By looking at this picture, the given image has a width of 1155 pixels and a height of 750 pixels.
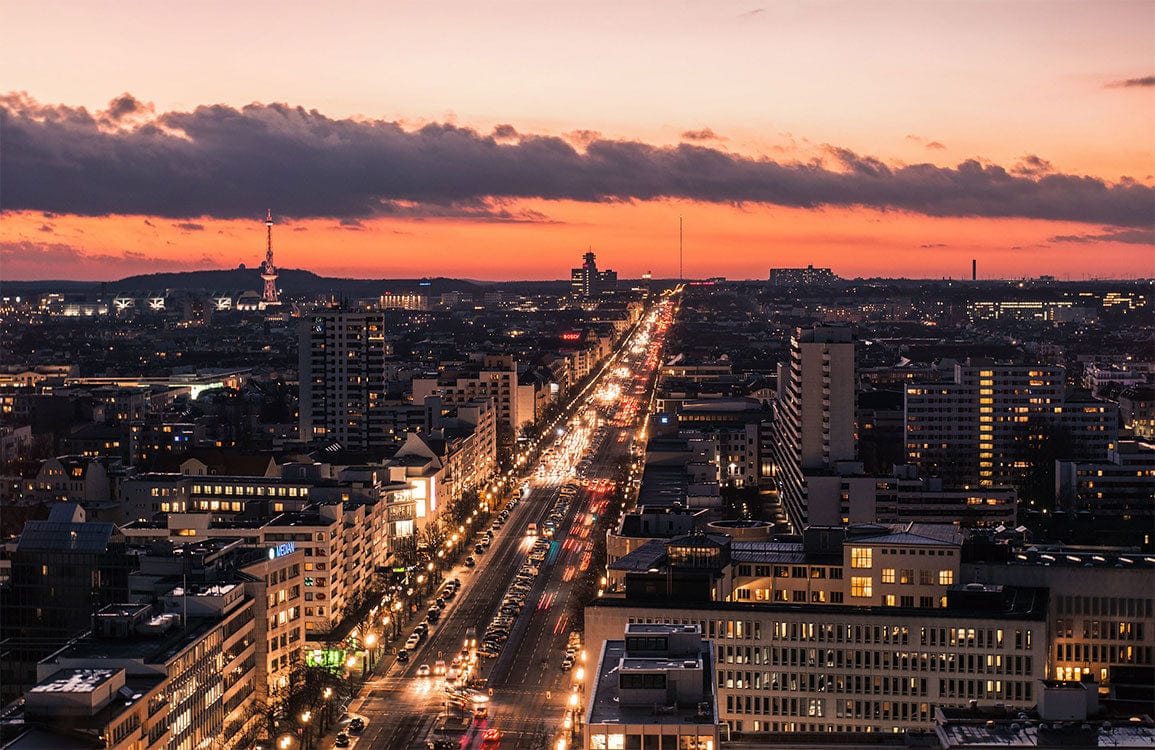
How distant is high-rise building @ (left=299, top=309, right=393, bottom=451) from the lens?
81375mm

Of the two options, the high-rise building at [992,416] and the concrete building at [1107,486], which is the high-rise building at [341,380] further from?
the concrete building at [1107,486]

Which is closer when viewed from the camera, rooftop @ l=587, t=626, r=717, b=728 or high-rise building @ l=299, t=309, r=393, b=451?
rooftop @ l=587, t=626, r=717, b=728

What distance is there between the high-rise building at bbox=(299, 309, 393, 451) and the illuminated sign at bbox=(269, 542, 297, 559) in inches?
1572

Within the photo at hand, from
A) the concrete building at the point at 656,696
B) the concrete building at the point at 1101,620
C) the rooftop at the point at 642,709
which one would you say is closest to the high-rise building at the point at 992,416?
the concrete building at the point at 1101,620

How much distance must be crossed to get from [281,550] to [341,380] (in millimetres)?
41428

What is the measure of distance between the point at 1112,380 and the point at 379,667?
84.7m

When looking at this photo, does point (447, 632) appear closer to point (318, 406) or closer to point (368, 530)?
point (368, 530)

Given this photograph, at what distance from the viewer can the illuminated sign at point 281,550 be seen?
131ft

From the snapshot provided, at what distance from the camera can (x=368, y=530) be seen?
5138 cm

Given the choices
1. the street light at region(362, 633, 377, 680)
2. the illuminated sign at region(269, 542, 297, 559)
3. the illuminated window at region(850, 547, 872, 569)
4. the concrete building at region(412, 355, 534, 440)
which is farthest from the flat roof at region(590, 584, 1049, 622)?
the concrete building at region(412, 355, 534, 440)

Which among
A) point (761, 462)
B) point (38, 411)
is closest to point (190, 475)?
point (761, 462)

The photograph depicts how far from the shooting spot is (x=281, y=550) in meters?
40.6

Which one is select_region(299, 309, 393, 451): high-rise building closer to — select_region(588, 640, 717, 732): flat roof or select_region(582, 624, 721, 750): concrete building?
select_region(582, 624, 721, 750): concrete building

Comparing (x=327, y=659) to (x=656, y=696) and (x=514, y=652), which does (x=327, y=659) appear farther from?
(x=656, y=696)
